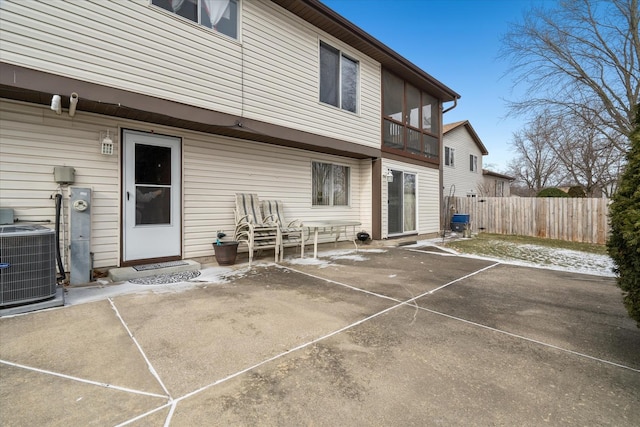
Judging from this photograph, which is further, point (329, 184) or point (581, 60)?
point (581, 60)

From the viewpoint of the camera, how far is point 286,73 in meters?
6.32

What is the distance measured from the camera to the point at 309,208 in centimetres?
746

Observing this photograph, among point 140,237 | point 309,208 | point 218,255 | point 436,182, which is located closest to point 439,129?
point 436,182

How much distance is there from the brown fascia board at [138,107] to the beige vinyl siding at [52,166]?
0.23 meters

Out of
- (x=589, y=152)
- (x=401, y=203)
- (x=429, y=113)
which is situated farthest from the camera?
(x=589, y=152)

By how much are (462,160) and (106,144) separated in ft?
61.7

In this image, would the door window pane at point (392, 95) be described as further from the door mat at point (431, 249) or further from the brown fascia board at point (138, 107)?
the door mat at point (431, 249)

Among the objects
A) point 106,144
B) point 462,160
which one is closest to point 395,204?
point 106,144

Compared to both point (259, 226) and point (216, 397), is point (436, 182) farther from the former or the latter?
point (216, 397)

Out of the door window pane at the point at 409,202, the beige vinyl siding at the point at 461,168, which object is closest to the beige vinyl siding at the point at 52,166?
the door window pane at the point at 409,202

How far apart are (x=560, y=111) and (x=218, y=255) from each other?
13692mm

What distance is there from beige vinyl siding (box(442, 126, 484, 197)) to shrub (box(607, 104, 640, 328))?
601 inches

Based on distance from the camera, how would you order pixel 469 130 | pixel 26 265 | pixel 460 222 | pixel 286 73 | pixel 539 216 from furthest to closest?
pixel 469 130 < pixel 460 222 < pixel 539 216 < pixel 286 73 < pixel 26 265

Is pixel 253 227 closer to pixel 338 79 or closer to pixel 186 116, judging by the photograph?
pixel 186 116
